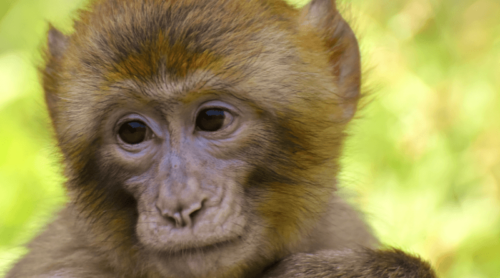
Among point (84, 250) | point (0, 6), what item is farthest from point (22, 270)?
point (0, 6)

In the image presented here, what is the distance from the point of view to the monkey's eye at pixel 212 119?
8.44 feet

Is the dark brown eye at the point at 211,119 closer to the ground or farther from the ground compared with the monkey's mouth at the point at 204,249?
farther from the ground

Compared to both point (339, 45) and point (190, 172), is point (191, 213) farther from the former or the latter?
point (339, 45)

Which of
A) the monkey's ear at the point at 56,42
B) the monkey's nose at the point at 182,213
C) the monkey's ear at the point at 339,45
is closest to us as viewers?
the monkey's nose at the point at 182,213

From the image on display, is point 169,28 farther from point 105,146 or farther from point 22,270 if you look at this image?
point 22,270

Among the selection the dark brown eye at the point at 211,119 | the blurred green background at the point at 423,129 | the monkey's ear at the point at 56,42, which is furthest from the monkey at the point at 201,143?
the blurred green background at the point at 423,129

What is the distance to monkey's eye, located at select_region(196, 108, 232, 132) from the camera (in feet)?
8.44

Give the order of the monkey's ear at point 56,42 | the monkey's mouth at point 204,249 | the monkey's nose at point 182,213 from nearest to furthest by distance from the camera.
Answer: the monkey's nose at point 182,213 → the monkey's mouth at point 204,249 → the monkey's ear at point 56,42

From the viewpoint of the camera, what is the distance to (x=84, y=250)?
2896 mm

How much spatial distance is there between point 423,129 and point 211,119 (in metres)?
3.29

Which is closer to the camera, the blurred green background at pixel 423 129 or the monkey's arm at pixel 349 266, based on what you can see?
the monkey's arm at pixel 349 266

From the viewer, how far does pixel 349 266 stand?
2.53 meters

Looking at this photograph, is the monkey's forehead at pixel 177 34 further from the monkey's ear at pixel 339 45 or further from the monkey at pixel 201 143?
the monkey's ear at pixel 339 45

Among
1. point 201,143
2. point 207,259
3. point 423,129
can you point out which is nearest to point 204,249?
point 207,259
